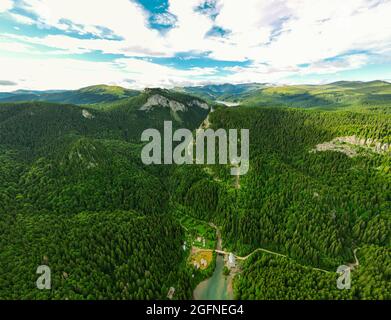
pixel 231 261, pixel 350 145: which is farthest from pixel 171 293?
pixel 350 145

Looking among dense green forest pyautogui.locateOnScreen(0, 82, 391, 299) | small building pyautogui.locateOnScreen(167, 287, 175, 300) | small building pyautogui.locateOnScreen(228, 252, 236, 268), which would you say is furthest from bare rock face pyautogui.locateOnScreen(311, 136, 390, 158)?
small building pyautogui.locateOnScreen(167, 287, 175, 300)

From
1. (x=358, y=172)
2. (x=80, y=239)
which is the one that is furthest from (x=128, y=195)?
(x=358, y=172)

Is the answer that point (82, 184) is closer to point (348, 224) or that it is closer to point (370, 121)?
point (348, 224)

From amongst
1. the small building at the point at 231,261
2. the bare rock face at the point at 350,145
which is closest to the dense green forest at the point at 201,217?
the bare rock face at the point at 350,145

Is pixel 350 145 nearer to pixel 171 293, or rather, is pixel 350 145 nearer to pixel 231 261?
pixel 231 261

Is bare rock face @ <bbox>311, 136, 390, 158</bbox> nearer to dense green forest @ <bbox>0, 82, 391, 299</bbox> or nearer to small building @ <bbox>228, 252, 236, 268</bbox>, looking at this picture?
dense green forest @ <bbox>0, 82, 391, 299</bbox>
